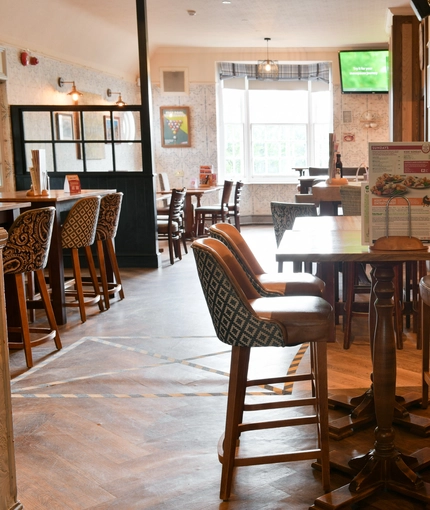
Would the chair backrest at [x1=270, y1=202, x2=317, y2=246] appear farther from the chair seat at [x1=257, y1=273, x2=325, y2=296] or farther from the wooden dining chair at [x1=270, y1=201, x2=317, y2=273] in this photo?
the chair seat at [x1=257, y1=273, x2=325, y2=296]

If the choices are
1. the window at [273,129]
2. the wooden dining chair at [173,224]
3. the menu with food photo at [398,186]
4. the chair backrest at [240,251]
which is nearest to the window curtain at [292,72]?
the window at [273,129]

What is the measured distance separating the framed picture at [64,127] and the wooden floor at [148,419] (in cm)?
338

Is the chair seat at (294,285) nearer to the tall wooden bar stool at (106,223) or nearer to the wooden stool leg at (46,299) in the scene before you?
the wooden stool leg at (46,299)

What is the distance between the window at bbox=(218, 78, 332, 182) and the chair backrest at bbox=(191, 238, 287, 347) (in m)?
10.5

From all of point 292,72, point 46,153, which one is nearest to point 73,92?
point 46,153

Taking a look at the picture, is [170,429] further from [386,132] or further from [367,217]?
[386,132]

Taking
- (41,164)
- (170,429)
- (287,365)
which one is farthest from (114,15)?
(170,429)

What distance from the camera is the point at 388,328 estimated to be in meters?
2.36

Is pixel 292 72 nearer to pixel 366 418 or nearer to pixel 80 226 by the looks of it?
pixel 80 226

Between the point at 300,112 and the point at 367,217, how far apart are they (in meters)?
10.8

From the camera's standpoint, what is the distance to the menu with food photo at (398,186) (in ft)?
7.84

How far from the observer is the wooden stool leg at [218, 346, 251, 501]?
91.5 inches

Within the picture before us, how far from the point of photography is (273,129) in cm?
1288

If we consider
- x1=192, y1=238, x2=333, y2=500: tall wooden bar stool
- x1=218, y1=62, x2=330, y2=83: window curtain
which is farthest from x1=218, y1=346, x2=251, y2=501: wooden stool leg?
x1=218, y1=62, x2=330, y2=83: window curtain
